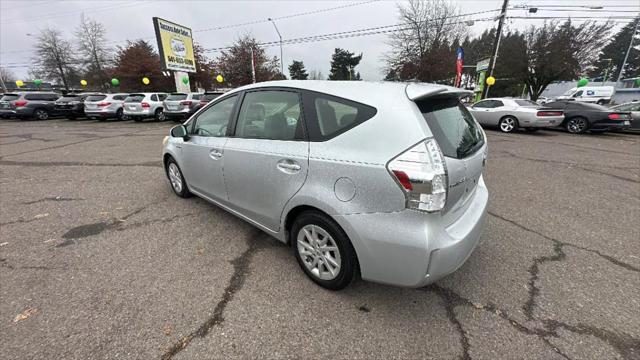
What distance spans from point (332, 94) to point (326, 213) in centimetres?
91

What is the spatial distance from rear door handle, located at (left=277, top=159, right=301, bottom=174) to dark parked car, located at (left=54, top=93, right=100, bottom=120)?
2080 centimetres

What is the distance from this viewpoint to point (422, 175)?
164 centimetres

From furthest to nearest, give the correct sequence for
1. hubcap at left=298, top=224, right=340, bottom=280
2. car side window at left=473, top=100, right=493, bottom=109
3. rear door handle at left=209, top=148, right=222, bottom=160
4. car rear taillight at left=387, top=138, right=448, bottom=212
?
car side window at left=473, top=100, right=493, bottom=109 < rear door handle at left=209, top=148, right=222, bottom=160 < hubcap at left=298, top=224, right=340, bottom=280 < car rear taillight at left=387, top=138, right=448, bottom=212

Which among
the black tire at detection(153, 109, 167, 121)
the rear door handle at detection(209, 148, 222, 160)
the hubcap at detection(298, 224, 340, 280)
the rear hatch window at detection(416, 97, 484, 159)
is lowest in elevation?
the hubcap at detection(298, 224, 340, 280)

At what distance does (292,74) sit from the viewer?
235ft

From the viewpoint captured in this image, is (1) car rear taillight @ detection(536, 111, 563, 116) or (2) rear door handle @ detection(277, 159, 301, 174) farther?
(1) car rear taillight @ detection(536, 111, 563, 116)

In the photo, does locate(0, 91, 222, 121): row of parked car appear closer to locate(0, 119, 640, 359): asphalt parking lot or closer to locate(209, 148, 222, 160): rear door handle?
locate(0, 119, 640, 359): asphalt parking lot

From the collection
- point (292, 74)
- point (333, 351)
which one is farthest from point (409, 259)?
point (292, 74)

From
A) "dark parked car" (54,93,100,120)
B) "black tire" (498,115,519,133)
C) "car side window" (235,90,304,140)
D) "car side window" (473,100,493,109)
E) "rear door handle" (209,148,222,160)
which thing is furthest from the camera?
"dark parked car" (54,93,100,120)

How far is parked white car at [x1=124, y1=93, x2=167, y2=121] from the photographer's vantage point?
49.6 ft

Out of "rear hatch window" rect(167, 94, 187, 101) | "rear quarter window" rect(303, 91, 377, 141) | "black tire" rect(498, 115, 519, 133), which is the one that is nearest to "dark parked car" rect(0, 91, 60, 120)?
"rear hatch window" rect(167, 94, 187, 101)

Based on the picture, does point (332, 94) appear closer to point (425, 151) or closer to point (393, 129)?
point (393, 129)

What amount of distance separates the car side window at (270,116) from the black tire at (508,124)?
40.2 feet

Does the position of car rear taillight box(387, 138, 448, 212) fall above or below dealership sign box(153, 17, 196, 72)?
below
